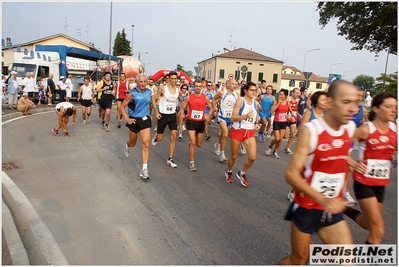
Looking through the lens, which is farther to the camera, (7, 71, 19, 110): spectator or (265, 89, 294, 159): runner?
(7, 71, 19, 110): spectator

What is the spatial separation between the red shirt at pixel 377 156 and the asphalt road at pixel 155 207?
103 cm

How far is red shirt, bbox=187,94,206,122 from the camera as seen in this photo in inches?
280

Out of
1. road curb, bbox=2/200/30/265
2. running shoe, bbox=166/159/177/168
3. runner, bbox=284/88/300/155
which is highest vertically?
runner, bbox=284/88/300/155

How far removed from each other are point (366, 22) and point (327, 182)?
819 inches

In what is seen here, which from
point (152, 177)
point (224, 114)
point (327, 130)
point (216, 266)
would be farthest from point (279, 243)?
point (224, 114)

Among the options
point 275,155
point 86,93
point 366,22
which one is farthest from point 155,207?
point 366,22

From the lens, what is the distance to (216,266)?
3254mm

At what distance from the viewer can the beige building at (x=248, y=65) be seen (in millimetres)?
67963

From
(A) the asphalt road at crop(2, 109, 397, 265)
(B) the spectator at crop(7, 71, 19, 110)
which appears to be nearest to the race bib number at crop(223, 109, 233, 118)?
(A) the asphalt road at crop(2, 109, 397, 265)

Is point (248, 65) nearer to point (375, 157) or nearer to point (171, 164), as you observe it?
point (171, 164)

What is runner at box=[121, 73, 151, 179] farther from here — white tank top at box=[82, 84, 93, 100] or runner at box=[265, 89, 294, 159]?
white tank top at box=[82, 84, 93, 100]

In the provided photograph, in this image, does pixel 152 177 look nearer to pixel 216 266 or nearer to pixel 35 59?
pixel 216 266

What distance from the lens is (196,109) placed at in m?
7.14

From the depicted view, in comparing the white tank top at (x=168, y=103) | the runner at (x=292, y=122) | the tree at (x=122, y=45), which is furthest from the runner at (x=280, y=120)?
the tree at (x=122, y=45)
